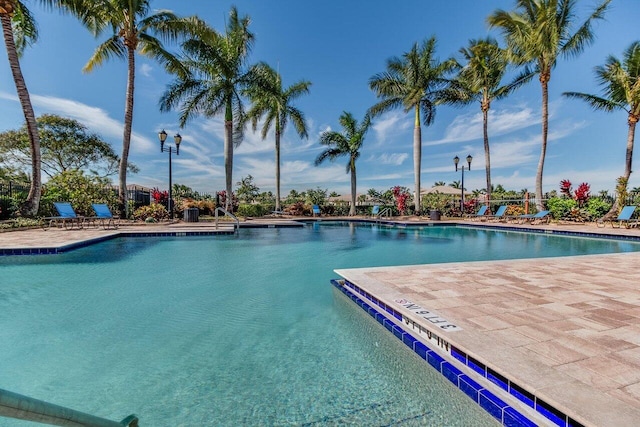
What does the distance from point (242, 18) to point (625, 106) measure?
19849 mm

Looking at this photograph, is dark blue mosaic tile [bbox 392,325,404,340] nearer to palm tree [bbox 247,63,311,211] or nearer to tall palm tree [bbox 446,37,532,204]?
palm tree [bbox 247,63,311,211]

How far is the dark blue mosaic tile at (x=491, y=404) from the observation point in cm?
178

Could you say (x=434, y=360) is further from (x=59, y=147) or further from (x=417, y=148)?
(x=59, y=147)

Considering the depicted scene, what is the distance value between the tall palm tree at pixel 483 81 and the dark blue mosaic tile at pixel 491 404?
1932 centimetres

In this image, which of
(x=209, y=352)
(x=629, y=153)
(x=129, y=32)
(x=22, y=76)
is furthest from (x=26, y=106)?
(x=629, y=153)

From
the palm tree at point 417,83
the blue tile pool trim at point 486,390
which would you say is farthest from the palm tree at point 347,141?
the blue tile pool trim at point 486,390

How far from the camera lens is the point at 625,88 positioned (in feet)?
48.5

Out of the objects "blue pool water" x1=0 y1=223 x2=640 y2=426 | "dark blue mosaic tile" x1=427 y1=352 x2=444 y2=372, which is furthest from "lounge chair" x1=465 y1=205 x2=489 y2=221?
"dark blue mosaic tile" x1=427 y1=352 x2=444 y2=372

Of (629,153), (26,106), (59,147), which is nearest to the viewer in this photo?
(26,106)

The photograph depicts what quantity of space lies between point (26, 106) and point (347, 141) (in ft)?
56.4

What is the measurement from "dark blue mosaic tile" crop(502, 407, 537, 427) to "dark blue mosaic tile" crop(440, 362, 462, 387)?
365 mm

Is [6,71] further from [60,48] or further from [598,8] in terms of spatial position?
[598,8]

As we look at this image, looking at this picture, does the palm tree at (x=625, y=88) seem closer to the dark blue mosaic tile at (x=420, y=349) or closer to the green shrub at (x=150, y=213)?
the dark blue mosaic tile at (x=420, y=349)

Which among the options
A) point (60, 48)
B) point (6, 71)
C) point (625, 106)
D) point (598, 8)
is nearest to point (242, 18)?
point (60, 48)
